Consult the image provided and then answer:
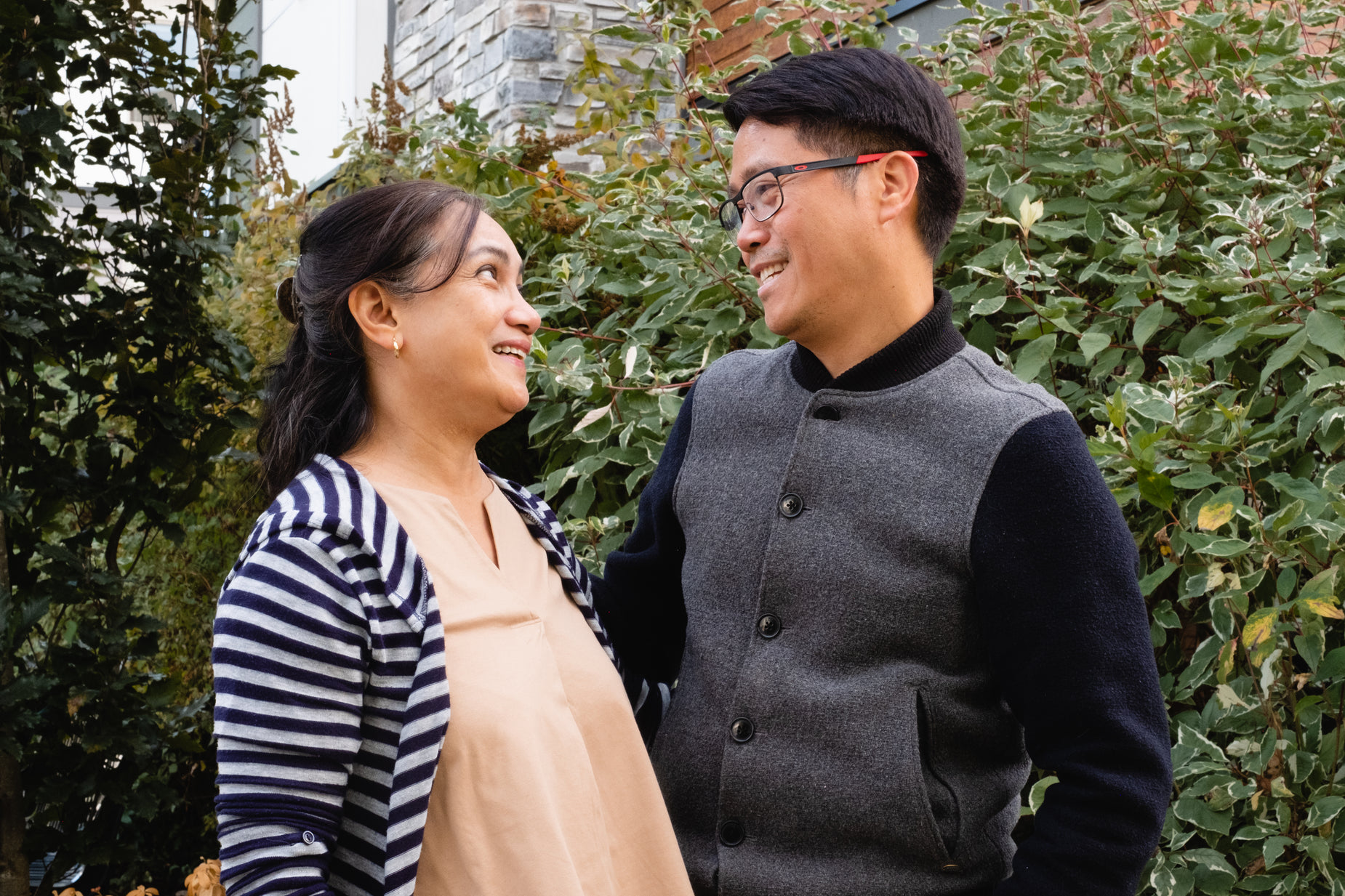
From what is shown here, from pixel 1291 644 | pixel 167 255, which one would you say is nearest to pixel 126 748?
pixel 167 255

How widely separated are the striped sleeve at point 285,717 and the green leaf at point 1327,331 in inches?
62.6

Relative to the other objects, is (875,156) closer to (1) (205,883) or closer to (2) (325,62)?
(1) (205,883)

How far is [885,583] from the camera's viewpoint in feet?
5.09

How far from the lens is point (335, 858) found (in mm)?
1457

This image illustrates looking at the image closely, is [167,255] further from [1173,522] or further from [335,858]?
[1173,522]

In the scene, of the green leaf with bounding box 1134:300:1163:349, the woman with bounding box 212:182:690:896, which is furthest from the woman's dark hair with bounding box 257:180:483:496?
the green leaf with bounding box 1134:300:1163:349

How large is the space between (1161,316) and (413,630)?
1561 mm

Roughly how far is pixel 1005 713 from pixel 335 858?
0.85m

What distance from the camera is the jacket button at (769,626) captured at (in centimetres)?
162

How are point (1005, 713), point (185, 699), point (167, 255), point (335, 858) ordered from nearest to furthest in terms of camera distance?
point (335, 858)
point (1005, 713)
point (167, 255)
point (185, 699)

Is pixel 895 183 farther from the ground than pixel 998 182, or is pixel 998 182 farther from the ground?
pixel 895 183

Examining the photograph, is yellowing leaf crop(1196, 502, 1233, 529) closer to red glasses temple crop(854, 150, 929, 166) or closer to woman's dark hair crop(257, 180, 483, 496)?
red glasses temple crop(854, 150, 929, 166)

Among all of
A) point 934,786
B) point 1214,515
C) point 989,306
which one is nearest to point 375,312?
point 934,786

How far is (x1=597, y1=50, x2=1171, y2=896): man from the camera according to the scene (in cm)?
144
